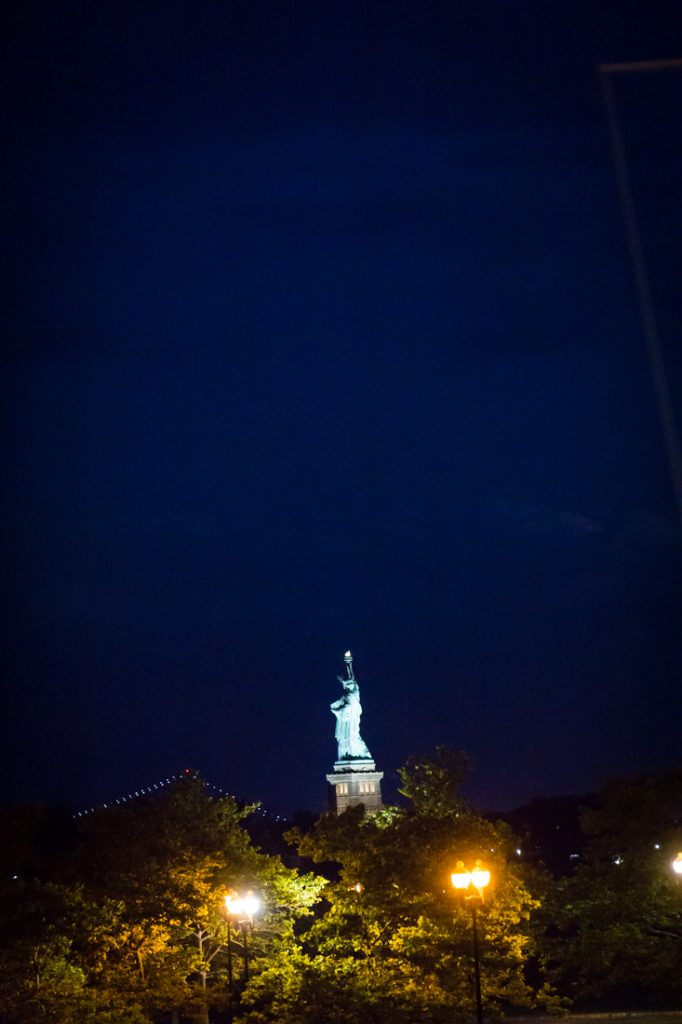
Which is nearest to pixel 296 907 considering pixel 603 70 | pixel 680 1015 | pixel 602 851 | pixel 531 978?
pixel 602 851

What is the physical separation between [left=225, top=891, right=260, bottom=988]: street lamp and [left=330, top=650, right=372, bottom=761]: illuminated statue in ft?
126

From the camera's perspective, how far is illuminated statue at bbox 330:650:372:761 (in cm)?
7388

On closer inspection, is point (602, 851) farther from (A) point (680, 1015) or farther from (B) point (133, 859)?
(B) point (133, 859)

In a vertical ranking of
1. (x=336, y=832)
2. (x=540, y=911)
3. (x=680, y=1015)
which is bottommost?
(x=680, y=1015)

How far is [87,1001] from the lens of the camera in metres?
30.4

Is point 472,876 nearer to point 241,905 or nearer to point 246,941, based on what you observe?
point 241,905

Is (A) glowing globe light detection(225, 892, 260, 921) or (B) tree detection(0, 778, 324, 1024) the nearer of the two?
(B) tree detection(0, 778, 324, 1024)

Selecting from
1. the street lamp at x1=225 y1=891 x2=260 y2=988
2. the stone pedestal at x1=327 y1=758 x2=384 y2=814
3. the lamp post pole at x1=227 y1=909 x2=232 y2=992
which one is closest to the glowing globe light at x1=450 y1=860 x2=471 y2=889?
the street lamp at x1=225 y1=891 x2=260 y2=988

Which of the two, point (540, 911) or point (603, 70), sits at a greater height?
point (603, 70)

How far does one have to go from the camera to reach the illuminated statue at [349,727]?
242ft

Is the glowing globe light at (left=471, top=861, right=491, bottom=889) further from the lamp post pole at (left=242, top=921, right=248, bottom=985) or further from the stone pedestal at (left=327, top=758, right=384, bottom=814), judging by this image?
the stone pedestal at (left=327, top=758, right=384, bottom=814)

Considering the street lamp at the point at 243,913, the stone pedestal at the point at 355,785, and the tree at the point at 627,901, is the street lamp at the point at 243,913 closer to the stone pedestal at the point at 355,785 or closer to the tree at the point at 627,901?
the tree at the point at 627,901

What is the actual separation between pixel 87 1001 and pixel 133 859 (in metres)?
4.53

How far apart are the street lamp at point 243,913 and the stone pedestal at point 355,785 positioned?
36240 millimetres
